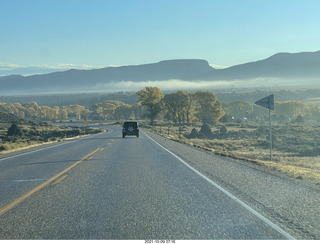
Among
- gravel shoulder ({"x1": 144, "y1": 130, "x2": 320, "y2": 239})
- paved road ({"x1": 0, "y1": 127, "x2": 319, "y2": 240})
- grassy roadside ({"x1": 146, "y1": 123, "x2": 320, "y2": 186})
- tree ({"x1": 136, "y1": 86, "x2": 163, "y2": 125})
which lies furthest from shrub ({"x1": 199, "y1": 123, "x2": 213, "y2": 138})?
paved road ({"x1": 0, "y1": 127, "x2": 319, "y2": 240})

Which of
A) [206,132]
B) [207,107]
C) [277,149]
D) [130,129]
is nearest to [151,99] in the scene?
[207,107]

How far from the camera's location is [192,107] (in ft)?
365

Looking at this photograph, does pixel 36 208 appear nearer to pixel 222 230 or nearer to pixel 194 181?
pixel 222 230

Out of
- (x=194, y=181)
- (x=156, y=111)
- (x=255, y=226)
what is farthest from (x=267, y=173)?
(x=156, y=111)

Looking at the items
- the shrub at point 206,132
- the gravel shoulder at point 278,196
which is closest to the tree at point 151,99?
the shrub at point 206,132

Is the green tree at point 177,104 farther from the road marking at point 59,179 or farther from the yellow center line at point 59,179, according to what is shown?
the yellow center line at point 59,179

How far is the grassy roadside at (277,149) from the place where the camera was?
47.6 feet

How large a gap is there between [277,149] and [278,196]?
42921 millimetres

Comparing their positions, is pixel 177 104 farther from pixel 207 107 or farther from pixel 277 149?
pixel 277 149

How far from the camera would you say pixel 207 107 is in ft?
350

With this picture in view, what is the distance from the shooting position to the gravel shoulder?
613 centimetres

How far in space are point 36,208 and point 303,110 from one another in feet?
515

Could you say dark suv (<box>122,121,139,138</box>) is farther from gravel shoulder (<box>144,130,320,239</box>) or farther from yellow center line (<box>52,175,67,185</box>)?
yellow center line (<box>52,175,67,185</box>)

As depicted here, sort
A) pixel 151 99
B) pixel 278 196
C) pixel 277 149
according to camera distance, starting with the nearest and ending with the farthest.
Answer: pixel 278 196 → pixel 277 149 → pixel 151 99
